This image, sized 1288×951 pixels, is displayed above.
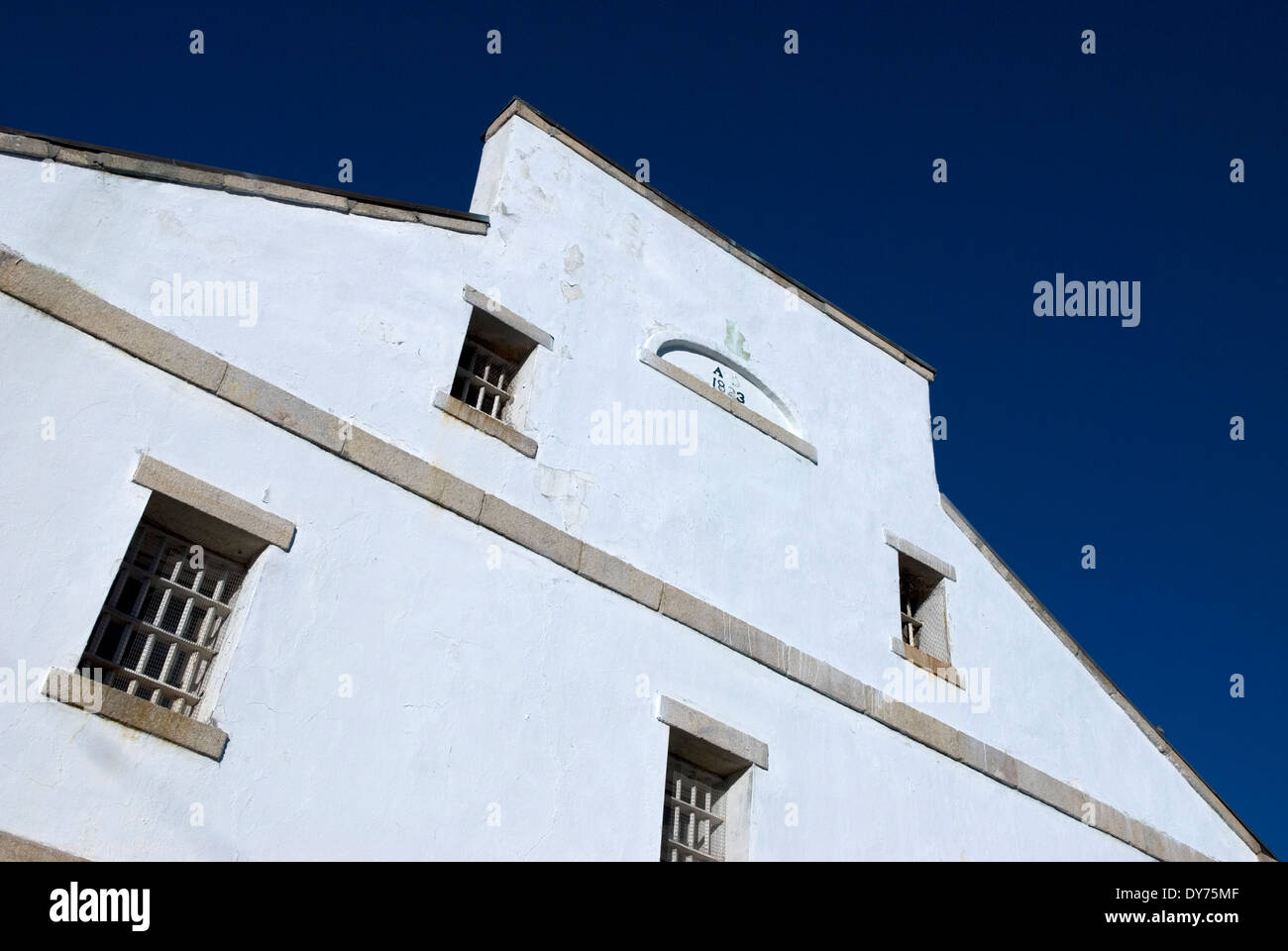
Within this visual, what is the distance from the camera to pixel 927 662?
1266 centimetres

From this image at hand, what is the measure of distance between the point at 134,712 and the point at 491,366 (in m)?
4.99

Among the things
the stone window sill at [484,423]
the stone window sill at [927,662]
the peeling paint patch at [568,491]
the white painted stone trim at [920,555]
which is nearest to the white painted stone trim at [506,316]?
the stone window sill at [484,423]

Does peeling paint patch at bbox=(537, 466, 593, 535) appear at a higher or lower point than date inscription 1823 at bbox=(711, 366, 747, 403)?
lower

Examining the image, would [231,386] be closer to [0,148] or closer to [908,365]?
[0,148]

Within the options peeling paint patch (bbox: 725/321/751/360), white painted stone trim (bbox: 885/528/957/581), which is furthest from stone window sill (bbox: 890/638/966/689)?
peeling paint patch (bbox: 725/321/751/360)

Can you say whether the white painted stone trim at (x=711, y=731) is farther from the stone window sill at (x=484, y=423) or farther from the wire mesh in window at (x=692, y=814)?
the stone window sill at (x=484, y=423)

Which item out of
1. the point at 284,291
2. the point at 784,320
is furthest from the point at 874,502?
the point at 284,291

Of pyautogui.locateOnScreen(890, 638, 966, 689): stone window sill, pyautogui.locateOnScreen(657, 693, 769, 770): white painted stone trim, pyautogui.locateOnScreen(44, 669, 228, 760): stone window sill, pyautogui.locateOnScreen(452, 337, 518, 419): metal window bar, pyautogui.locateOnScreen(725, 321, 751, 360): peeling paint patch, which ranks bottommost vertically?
pyautogui.locateOnScreen(44, 669, 228, 760): stone window sill

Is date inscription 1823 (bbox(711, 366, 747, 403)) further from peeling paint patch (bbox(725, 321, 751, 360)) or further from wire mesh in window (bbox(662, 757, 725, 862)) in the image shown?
wire mesh in window (bbox(662, 757, 725, 862))

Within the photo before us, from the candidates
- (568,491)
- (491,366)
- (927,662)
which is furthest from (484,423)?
(927,662)

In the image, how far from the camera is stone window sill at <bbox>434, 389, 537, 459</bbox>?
10367 millimetres

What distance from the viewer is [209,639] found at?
8430 mm

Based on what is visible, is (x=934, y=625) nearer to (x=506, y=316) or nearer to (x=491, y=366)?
(x=491, y=366)

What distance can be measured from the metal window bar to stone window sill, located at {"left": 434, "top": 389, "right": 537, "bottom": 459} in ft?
0.99
